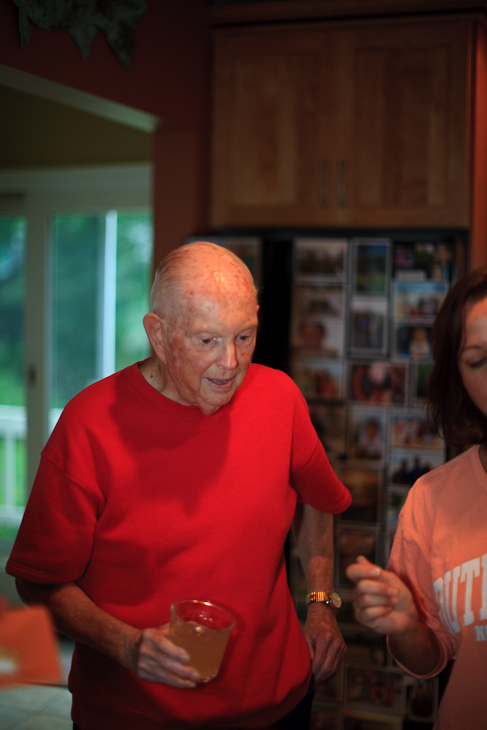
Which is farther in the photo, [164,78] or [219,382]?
[164,78]

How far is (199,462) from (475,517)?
17.5 inches

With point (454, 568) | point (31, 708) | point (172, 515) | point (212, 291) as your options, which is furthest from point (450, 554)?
point (31, 708)

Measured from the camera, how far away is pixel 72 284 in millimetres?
4293

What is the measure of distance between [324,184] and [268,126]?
0.97 feet

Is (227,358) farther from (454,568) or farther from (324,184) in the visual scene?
(324,184)

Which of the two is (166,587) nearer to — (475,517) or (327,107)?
(475,517)

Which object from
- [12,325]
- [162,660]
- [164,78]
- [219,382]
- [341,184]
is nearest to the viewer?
[162,660]

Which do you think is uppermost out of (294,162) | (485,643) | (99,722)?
(294,162)

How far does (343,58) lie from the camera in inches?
98.1

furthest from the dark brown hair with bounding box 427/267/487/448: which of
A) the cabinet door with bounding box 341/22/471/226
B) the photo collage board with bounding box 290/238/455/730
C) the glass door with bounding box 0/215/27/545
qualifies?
the glass door with bounding box 0/215/27/545

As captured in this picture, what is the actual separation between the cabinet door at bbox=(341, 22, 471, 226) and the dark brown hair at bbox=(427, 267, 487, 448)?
1354 mm

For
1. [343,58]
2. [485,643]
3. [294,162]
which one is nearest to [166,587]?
[485,643]

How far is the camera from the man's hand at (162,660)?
0.97 metres

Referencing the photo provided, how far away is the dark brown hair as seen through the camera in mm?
1145
